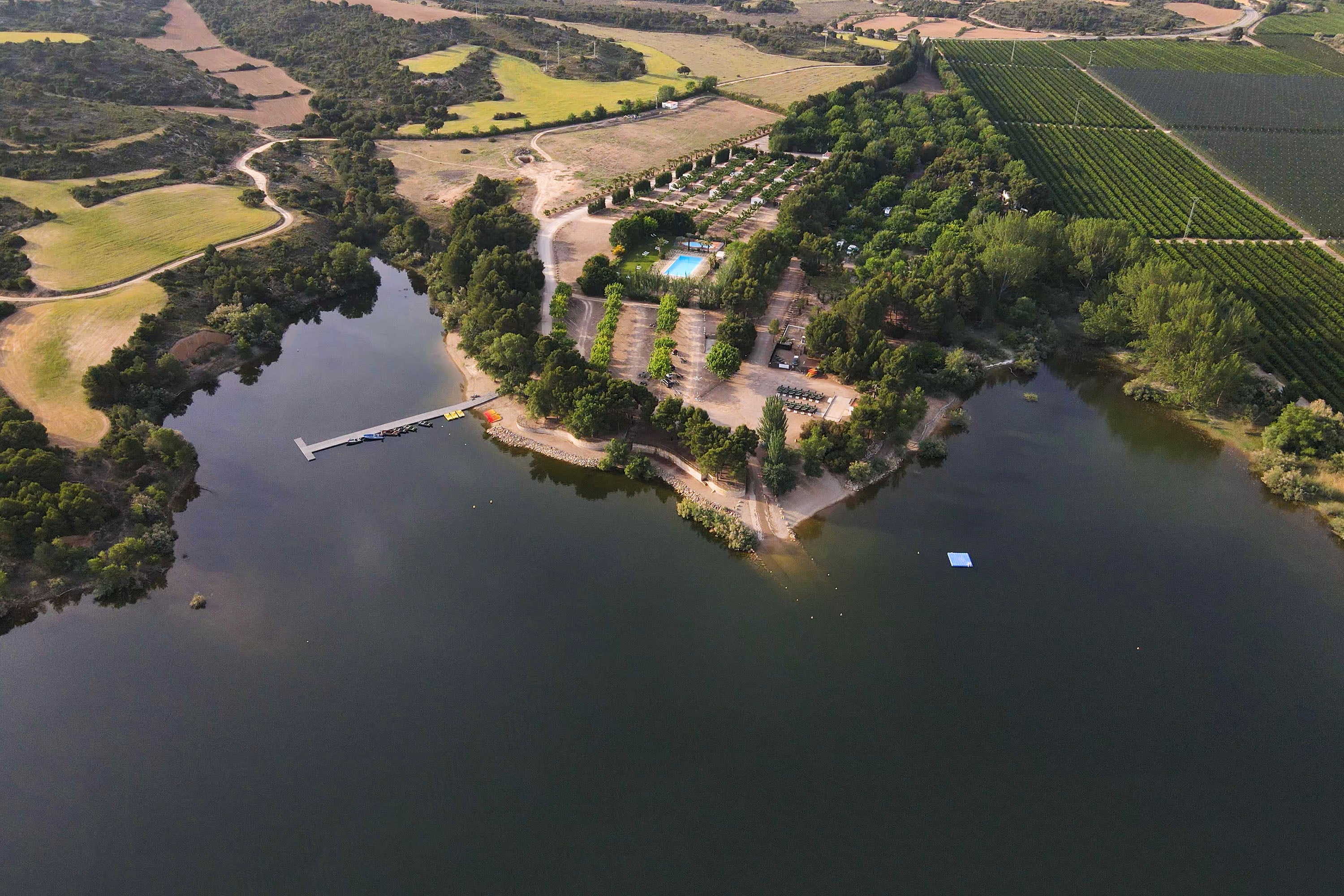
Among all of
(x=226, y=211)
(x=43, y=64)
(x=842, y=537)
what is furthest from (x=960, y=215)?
(x=43, y=64)

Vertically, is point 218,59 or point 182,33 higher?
point 182,33

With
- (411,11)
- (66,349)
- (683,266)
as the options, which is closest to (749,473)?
(683,266)

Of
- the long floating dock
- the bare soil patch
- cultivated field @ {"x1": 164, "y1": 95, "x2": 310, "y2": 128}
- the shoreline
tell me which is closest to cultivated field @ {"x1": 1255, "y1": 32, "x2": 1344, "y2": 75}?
the shoreline

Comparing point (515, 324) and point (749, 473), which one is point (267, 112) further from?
point (749, 473)

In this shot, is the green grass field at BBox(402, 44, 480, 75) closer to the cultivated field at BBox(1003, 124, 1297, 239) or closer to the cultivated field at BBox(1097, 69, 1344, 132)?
the cultivated field at BBox(1003, 124, 1297, 239)

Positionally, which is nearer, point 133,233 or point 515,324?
point 515,324

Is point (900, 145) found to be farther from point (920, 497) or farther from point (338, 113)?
point (338, 113)
